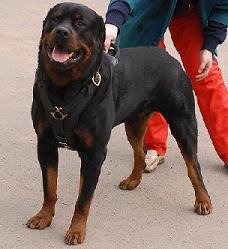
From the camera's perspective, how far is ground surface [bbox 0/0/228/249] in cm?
425

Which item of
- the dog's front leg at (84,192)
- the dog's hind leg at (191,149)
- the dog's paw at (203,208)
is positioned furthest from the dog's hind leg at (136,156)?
the dog's front leg at (84,192)

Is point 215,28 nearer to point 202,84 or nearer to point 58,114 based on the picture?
point 202,84

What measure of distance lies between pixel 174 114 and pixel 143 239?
937 millimetres

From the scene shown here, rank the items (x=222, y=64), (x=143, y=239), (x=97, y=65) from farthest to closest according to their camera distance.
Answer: (x=222, y=64) < (x=143, y=239) < (x=97, y=65)

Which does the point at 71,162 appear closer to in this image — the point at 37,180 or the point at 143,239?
the point at 37,180

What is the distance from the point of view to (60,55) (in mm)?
3695

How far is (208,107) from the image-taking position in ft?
17.6

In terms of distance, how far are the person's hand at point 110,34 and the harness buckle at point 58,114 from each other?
49 cm

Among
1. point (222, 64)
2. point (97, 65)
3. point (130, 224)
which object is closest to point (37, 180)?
point (130, 224)

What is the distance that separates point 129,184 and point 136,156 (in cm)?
22

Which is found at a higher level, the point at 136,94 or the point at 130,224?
the point at 136,94

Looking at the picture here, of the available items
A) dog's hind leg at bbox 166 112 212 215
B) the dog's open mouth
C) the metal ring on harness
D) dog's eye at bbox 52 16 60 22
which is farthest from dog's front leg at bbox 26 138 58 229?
dog's hind leg at bbox 166 112 212 215

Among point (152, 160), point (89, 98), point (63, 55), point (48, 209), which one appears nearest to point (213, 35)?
point (152, 160)

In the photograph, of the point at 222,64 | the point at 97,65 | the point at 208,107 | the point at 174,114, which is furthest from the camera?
the point at 222,64
